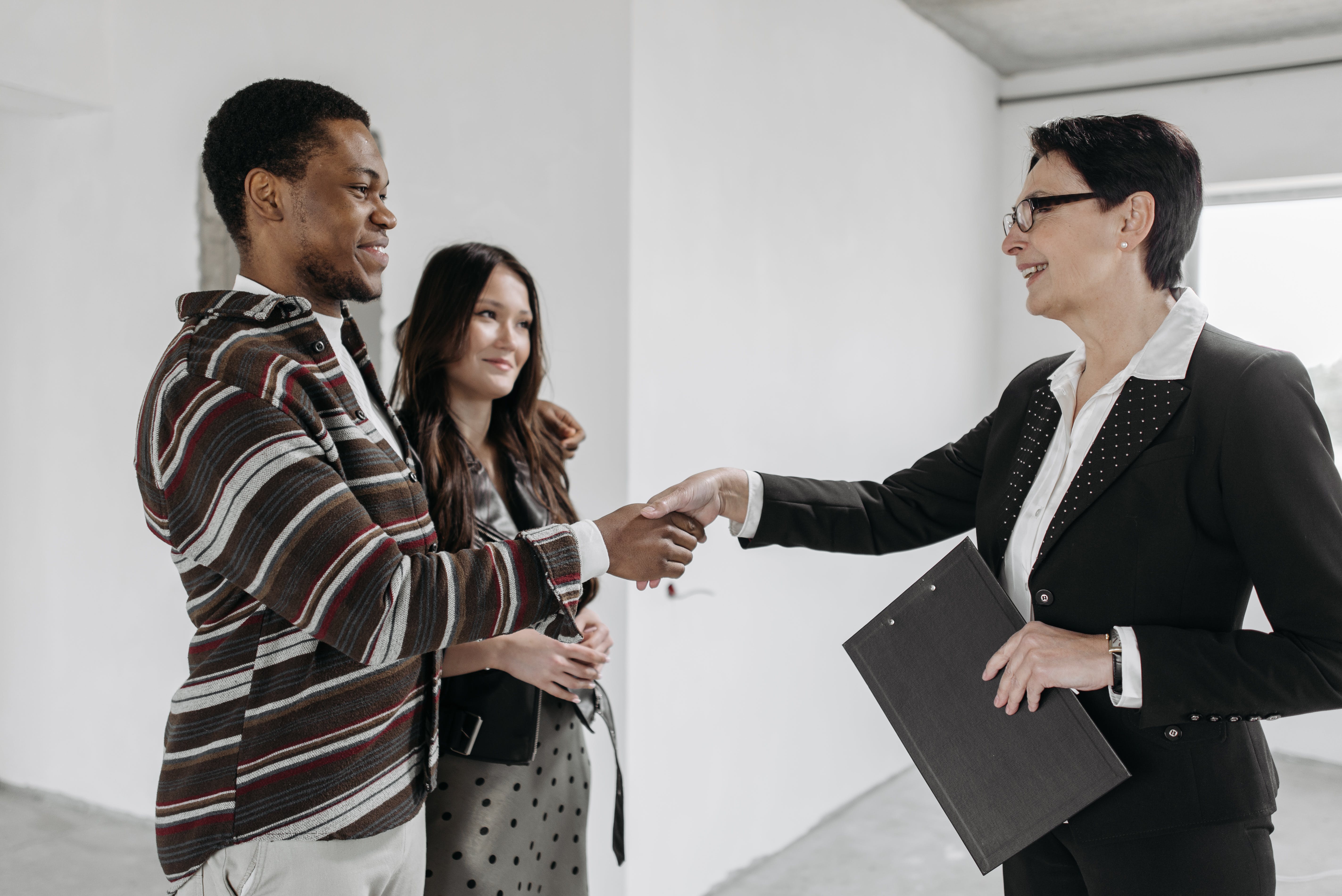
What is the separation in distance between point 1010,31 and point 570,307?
8.92ft

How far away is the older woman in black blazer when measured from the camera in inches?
48.3

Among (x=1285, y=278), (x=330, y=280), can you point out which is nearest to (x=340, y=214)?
(x=330, y=280)

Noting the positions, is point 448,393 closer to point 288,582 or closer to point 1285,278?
point 288,582

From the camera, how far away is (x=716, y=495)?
180cm

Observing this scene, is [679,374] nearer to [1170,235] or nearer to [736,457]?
[736,457]

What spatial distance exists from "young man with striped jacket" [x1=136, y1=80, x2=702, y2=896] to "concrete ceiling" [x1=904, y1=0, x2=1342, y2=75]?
10.8 feet

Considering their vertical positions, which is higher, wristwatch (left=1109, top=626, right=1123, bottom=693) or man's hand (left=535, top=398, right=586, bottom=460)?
man's hand (left=535, top=398, right=586, bottom=460)

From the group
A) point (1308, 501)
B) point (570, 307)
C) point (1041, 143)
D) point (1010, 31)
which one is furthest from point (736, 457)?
point (1010, 31)

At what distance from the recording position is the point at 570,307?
8.69 ft

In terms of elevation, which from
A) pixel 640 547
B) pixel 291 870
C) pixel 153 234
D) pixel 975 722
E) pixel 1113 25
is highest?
pixel 1113 25

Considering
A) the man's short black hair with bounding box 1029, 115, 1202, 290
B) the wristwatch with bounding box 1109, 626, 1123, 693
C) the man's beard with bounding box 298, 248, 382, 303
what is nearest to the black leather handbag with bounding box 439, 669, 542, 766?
the man's beard with bounding box 298, 248, 382, 303

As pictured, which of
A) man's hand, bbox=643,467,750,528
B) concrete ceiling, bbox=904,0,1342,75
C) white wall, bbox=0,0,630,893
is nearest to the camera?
man's hand, bbox=643,467,750,528

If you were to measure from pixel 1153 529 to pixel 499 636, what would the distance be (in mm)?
922

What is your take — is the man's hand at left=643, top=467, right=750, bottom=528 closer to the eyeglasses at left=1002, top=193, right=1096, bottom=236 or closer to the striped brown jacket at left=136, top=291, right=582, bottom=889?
the striped brown jacket at left=136, top=291, right=582, bottom=889
